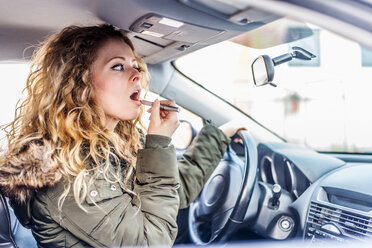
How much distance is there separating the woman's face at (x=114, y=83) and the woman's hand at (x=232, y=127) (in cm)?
60

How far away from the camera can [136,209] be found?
4.32ft

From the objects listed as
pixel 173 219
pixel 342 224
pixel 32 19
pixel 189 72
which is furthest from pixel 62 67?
pixel 342 224

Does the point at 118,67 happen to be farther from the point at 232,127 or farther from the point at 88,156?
the point at 232,127

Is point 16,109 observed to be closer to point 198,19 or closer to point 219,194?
point 198,19

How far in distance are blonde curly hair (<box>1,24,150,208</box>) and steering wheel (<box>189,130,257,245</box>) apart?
0.55 metres

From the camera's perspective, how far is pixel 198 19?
150 cm

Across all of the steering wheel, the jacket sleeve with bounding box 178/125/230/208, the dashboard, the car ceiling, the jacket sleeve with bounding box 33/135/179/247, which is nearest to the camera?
the jacket sleeve with bounding box 33/135/179/247

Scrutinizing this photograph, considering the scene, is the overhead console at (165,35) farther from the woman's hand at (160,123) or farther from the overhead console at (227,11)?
the woman's hand at (160,123)

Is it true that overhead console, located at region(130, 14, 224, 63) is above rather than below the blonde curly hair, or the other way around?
above

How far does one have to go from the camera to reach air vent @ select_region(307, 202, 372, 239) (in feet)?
5.04

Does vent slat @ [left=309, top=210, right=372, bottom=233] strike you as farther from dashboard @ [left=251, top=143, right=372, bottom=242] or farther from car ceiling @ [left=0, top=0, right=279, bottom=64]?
car ceiling @ [left=0, top=0, right=279, bottom=64]

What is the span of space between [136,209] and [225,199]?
822 millimetres

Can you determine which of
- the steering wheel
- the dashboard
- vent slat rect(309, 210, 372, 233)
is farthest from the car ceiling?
vent slat rect(309, 210, 372, 233)

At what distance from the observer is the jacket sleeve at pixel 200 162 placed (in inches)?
71.1
